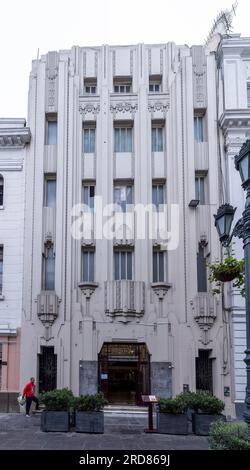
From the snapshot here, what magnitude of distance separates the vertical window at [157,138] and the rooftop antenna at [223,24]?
486 cm

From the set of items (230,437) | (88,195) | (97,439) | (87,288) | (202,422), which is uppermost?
(88,195)

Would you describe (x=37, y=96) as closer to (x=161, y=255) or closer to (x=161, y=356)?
(x=161, y=255)

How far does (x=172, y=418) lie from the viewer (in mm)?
15273

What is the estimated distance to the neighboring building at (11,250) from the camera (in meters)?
21.3

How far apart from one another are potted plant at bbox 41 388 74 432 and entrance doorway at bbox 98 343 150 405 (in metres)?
6.04

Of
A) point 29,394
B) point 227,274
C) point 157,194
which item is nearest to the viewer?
point 227,274

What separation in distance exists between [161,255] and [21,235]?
6189 mm

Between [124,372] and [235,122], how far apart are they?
1167 cm

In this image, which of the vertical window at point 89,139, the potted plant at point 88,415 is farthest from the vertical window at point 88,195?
the potted plant at point 88,415

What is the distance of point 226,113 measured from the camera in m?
21.9

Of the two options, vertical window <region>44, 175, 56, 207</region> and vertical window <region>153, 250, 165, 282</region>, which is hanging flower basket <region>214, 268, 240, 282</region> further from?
vertical window <region>44, 175, 56, 207</region>

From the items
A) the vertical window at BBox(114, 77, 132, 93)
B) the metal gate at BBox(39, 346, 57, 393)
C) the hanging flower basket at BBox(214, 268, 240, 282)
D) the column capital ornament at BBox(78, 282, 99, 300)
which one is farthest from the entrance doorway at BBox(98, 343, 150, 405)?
the vertical window at BBox(114, 77, 132, 93)

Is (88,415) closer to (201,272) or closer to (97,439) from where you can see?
(97,439)

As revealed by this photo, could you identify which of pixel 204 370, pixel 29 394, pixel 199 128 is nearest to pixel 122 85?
pixel 199 128
